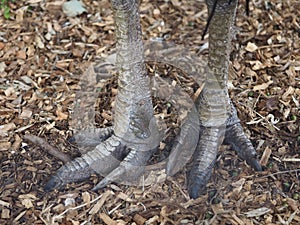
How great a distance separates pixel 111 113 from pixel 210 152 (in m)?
0.76

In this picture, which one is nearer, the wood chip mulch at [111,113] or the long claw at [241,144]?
the wood chip mulch at [111,113]

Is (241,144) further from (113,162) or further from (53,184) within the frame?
(53,184)

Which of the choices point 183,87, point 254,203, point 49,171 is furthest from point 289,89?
point 49,171

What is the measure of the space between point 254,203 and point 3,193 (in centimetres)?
134

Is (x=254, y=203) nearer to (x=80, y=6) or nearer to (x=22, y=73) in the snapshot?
(x=22, y=73)

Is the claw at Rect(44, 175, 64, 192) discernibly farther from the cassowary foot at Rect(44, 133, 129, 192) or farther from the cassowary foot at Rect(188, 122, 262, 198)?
the cassowary foot at Rect(188, 122, 262, 198)

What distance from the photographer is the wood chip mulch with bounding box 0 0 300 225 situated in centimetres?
294

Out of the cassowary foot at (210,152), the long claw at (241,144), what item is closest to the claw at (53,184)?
the cassowary foot at (210,152)

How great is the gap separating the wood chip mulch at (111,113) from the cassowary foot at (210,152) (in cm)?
5

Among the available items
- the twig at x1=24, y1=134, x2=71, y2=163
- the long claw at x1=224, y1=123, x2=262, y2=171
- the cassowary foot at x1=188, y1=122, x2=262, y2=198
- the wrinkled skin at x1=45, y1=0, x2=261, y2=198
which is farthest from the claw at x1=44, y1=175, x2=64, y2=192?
the long claw at x1=224, y1=123, x2=262, y2=171

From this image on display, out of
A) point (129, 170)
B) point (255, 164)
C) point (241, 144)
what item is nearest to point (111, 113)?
point (129, 170)

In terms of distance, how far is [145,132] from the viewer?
123 inches

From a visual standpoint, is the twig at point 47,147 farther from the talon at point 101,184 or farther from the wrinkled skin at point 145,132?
the talon at point 101,184

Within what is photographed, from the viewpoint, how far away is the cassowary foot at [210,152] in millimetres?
2996
